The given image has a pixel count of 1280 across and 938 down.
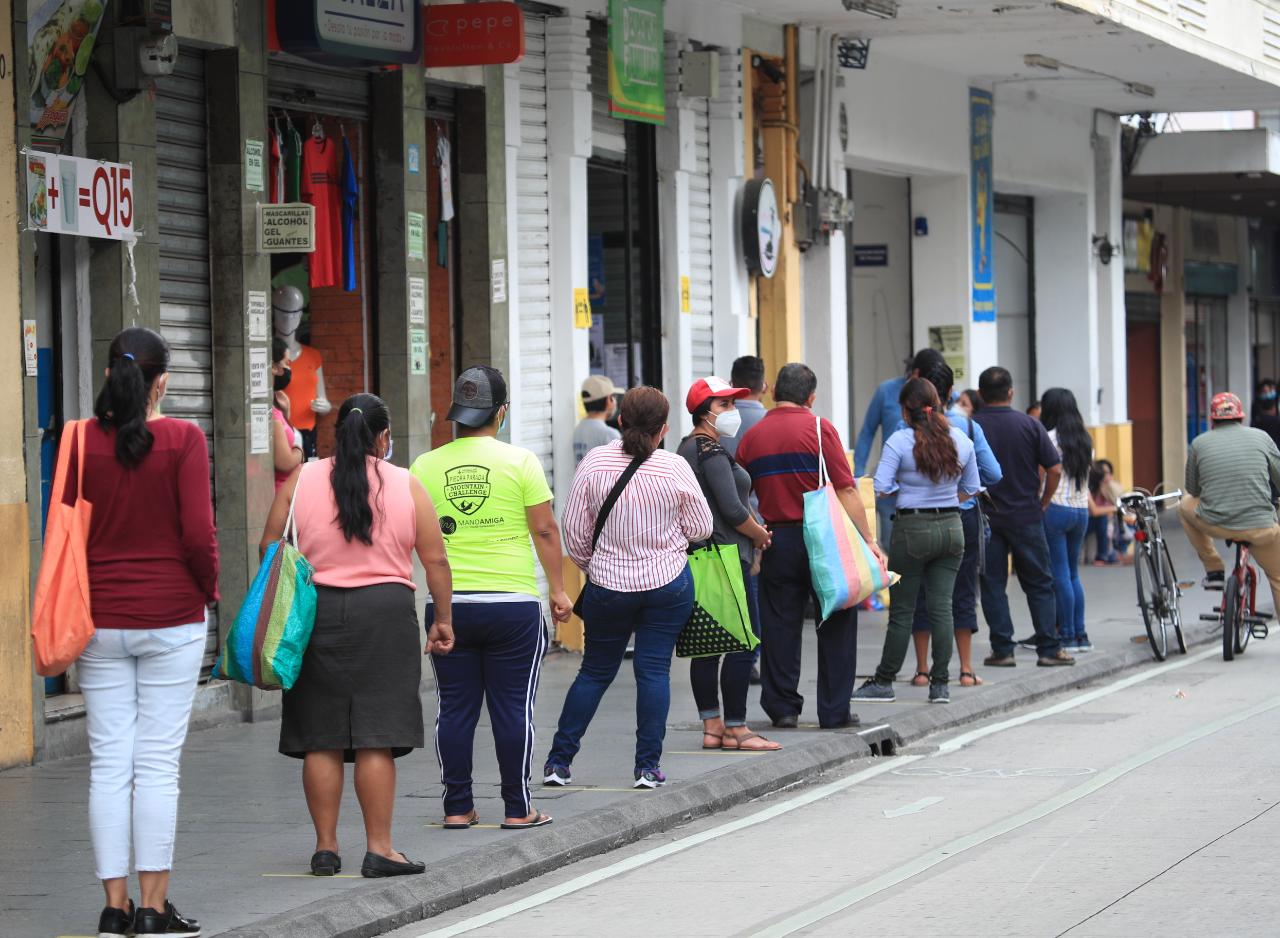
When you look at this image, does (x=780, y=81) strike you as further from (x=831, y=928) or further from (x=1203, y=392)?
(x=1203, y=392)

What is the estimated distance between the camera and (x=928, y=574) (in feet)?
42.1

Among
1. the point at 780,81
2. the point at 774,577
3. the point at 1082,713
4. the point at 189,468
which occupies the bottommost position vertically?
the point at 1082,713

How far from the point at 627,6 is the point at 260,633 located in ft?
30.3

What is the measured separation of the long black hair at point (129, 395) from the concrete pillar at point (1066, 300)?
1946 centimetres

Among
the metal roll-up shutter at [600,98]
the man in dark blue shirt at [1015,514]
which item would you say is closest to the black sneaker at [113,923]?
the man in dark blue shirt at [1015,514]

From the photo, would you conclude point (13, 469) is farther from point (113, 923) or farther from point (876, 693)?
point (876, 693)

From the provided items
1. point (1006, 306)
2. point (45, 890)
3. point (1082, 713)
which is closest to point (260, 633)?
point (45, 890)

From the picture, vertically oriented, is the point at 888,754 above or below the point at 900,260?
below

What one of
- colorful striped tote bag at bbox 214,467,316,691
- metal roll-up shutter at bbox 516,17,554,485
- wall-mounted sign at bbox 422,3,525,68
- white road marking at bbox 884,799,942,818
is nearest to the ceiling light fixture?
metal roll-up shutter at bbox 516,17,554,485

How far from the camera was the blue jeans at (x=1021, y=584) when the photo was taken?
14.3 meters

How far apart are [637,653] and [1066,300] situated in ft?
55.9

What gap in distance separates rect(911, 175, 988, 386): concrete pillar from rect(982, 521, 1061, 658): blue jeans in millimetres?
7711

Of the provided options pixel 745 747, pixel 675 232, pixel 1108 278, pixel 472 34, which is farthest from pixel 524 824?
pixel 1108 278

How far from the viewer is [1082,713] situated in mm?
12969
